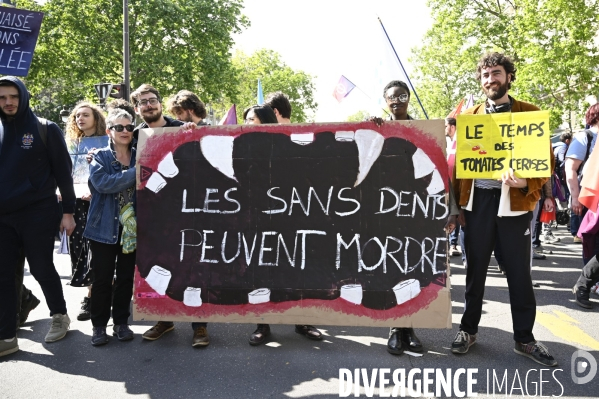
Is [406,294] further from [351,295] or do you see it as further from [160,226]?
[160,226]

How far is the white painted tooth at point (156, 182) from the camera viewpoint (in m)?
3.74

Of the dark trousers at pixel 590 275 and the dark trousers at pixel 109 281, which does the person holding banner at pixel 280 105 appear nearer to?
the dark trousers at pixel 109 281

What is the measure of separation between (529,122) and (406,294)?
57.9 inches

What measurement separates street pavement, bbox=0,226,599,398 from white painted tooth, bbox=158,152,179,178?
1367 millimetres

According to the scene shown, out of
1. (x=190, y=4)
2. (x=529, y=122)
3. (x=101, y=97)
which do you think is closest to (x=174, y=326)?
(x=529, y=122)

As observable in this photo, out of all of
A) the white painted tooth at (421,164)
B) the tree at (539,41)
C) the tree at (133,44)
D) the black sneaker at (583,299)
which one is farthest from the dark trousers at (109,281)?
the tree at (133,44)

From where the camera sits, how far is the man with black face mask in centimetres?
365

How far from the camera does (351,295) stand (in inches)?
137

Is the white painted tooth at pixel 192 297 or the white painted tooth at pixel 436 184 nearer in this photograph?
the white painted tooth at pixel 436 184

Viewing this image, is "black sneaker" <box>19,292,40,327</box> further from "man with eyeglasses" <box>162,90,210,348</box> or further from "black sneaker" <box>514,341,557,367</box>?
"black sneaker" <box>514,341,557,367</box>

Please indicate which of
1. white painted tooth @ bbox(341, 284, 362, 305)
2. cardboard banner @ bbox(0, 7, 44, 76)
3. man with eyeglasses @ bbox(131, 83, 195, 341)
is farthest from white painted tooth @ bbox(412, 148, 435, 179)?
cardboard banner @ bbox(0, 7, 44, 76)

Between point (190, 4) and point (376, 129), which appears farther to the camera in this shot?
point (190, 4)

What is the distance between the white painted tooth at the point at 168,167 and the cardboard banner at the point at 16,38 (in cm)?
234

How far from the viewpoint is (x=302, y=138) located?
3602mm
